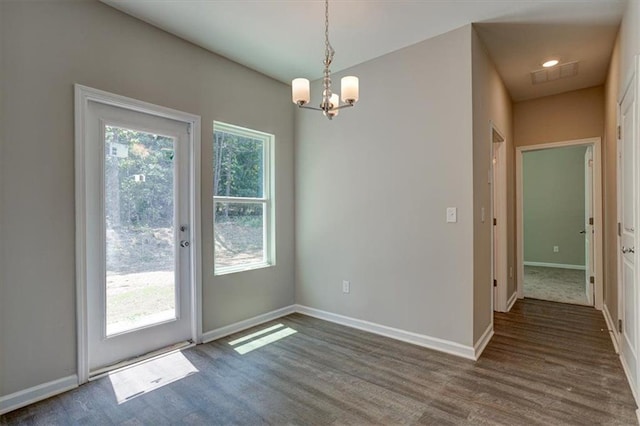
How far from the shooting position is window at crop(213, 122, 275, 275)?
10.9ft

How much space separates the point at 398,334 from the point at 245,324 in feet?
5.21

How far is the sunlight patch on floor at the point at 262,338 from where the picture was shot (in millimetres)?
2951

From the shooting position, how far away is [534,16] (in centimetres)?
258

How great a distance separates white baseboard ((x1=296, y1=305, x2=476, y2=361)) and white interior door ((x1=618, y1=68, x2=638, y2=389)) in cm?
106

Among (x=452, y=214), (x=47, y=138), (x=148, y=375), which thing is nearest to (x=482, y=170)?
(x=452, y=214)

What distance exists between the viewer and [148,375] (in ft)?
8.04

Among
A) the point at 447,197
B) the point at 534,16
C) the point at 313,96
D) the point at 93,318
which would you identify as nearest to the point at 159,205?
the point at 93,318

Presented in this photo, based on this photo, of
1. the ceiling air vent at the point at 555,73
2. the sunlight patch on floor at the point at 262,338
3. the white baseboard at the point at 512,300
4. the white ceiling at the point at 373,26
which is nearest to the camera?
the white ceiling at the point at 373,26

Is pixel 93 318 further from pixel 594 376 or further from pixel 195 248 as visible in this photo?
pixel 594 376

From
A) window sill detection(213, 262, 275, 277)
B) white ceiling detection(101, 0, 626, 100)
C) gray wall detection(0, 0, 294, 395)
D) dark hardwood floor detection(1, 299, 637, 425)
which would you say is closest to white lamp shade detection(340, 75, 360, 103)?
white ceiling detection(101, 0, 626, 100)

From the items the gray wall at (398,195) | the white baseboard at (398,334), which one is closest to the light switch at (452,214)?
Answer: the gray wall at (398,195)

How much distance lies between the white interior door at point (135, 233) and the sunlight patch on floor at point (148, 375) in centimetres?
16

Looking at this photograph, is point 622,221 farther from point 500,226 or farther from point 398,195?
point 398,195

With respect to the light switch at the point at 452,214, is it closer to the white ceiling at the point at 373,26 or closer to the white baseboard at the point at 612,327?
the white ceiling at the point at 373,26
